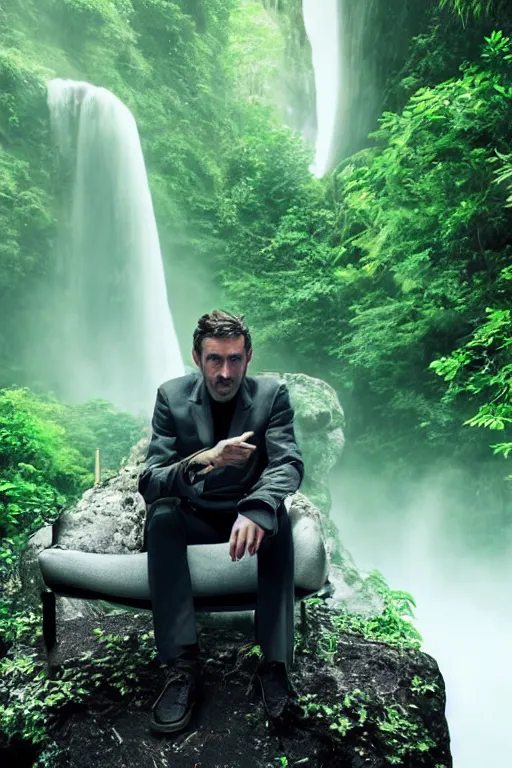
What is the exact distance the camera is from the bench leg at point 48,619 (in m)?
1.92

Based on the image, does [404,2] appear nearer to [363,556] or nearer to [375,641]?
[363,556]

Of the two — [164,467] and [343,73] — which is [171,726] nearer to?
[164,467]

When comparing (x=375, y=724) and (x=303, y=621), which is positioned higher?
(x=303, y=621)

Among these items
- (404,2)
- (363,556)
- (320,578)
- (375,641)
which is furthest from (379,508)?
(404,2)

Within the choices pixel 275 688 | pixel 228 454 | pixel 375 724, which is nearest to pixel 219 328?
pixel 228 454

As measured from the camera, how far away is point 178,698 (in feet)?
5.26

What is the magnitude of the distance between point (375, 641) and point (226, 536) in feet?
2.79

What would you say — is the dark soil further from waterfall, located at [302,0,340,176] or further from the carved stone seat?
waterfall, located at [302,0,340,176]

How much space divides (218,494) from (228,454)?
211 mm

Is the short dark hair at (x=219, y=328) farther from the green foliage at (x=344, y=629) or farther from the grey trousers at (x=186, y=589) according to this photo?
the green foliage at (x=344, y=629)

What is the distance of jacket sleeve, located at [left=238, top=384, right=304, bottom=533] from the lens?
5.06ft

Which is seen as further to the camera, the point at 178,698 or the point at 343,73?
the point at 343,73

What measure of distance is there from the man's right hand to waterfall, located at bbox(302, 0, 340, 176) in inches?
248

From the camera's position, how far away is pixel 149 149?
25.0 ft
